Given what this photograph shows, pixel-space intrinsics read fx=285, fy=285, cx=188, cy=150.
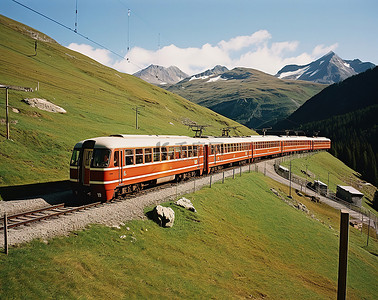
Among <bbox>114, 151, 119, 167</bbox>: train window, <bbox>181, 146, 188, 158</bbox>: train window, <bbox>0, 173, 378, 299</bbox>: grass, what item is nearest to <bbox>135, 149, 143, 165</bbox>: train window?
<bbox>114, 151, 119, 167</bbox>: train window

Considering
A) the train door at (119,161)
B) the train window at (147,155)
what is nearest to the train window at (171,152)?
the train window at (147,155)

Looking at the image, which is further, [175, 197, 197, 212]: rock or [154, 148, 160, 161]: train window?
[154, 148, 160, 161]: train window

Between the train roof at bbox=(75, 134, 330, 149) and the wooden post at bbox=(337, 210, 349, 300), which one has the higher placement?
the train roof at bbox=(75, 134, 330, 149)

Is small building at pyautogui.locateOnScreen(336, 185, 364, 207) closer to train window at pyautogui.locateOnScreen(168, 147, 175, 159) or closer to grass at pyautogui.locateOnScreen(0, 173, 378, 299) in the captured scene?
grass at pyautogui.locateOnScreen(0, 173, 378, 299)

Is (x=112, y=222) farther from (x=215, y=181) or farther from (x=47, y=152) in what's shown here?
(x=47, y=152)

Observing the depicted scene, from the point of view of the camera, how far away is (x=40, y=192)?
2169 centimetres

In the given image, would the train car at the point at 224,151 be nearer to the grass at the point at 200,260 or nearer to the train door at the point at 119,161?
the grass at the point at 200,260

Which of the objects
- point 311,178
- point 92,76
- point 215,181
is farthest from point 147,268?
point 92,76

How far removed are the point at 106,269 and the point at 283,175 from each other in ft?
142

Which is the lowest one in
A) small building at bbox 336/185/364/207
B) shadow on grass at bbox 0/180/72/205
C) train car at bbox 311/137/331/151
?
small building at bbox 336/185/364/207

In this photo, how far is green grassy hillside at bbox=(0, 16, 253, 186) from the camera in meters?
28.2

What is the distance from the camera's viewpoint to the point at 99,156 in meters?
18.0

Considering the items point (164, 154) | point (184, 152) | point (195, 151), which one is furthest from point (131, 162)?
point (195, 151)

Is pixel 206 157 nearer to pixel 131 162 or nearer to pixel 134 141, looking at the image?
pixel 134 141
